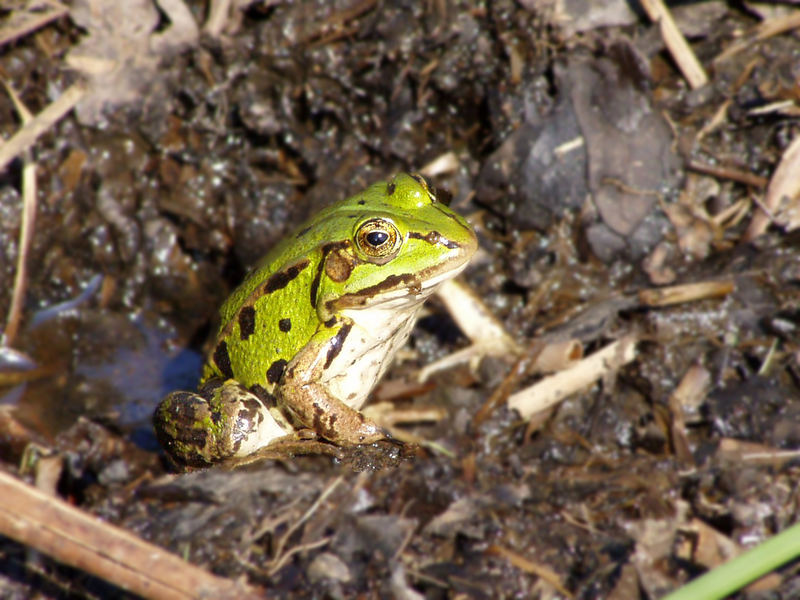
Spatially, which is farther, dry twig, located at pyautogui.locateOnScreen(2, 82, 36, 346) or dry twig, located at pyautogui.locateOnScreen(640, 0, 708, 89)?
dry twig, located at pyautogui.locateOnScreen(2, 82, 36, 346)

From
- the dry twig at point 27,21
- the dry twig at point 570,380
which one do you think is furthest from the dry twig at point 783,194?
the dry twig at point 27,21

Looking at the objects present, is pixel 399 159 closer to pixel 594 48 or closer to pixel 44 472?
pixel 594 48

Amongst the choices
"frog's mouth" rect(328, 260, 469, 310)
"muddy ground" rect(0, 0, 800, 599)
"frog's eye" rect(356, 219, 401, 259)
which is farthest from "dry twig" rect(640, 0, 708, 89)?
"frog's eye" rect(356, 219, 401, 259)

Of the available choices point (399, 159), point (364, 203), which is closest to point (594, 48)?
point (399, 159)

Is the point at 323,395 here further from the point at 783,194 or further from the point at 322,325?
the point at 783,194

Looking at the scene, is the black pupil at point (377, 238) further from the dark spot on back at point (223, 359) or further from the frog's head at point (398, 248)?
the dark spot on back at point (223, 359)

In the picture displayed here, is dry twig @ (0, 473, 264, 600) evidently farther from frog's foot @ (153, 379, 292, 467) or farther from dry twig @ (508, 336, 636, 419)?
dry twig @ (508, 336, 636, 419)

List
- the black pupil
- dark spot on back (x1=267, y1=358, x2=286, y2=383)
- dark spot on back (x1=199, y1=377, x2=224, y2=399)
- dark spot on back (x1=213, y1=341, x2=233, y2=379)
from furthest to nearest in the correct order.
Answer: dark spot on back (x1=213, y1=341, x2=233, y2=379) < dark spot on back (x1=267, y1=358, x2=286, y2=383) < dark spot on back (x1=199, y1=377, x2=224, y2=399) < the black pupil
